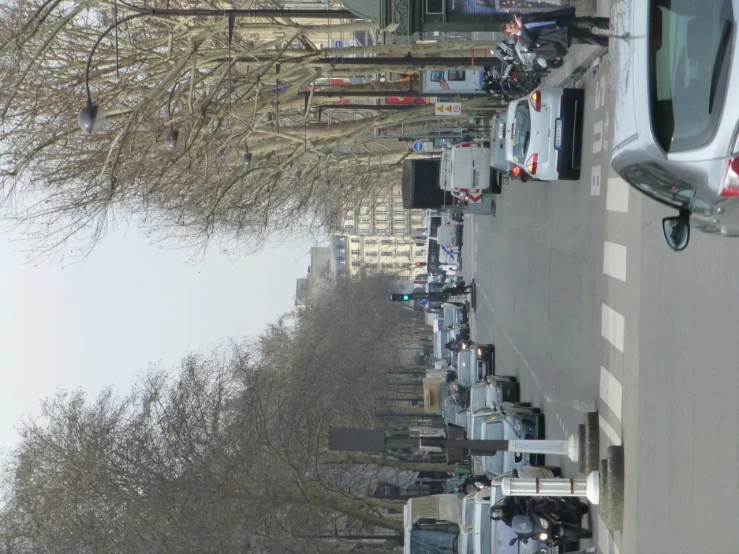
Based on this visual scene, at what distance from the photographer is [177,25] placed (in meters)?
19.4

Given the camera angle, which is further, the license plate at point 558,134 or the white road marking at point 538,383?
the license plate at point 558,134

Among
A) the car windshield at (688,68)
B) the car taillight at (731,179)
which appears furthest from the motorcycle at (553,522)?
the car taillight at (731,179)

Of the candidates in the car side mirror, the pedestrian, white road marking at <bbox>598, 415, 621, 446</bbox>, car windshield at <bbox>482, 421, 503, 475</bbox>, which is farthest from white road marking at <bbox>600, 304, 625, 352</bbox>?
car windshield at <bbox>482, 421, 503, 475</bbox>

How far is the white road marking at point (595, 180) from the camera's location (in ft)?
45.3

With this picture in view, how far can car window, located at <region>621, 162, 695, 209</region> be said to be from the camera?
636 cm

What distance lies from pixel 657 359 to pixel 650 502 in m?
1.83

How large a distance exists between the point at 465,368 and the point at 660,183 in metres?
22.2

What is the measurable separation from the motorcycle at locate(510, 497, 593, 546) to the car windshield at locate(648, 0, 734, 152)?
8.54 m

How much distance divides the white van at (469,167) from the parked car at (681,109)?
16.3m

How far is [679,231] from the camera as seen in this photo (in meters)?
6.94

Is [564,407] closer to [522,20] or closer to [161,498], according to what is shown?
[522,20]

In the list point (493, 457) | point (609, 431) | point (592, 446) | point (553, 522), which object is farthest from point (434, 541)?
point (609, 431)

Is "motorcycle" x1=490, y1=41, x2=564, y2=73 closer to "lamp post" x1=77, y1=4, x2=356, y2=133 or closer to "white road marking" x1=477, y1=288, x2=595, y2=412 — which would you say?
"lamp post" x1=77, y1=4, x2=356, y2=133

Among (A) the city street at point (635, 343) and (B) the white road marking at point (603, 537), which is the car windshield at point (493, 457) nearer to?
(A) the city street at point (635, 343)
